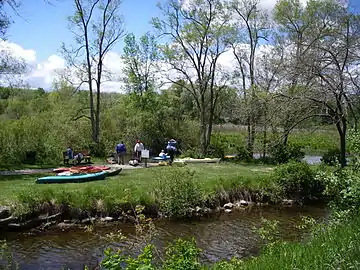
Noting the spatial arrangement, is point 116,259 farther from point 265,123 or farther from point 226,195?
point 265,123

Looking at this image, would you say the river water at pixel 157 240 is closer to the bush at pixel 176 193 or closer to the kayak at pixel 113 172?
the bush at pixel 176 193

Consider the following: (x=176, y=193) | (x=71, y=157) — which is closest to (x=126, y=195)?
(x=176, y=193)

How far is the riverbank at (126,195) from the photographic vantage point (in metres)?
15.7

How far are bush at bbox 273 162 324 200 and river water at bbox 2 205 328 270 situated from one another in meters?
2.80

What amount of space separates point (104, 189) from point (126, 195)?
3.85 meters

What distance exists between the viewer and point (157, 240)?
1453 cm

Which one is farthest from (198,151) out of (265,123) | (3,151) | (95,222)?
(95,222)

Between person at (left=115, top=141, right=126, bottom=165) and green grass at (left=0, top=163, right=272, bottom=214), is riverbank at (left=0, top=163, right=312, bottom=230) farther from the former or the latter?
person at (left=115, top=141, right=126, bottom=165)

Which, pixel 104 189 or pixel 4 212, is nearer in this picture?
pixel 4 212

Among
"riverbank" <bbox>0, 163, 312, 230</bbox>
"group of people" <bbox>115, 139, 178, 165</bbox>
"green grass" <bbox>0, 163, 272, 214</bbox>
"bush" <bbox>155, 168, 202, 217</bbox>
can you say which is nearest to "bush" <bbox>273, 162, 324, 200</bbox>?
"riverbank" <bbox>0, 163, 312, 230</bbox>

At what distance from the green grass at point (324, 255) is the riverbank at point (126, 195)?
8009mm

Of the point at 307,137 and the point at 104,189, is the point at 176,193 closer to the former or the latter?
the point at 104,189

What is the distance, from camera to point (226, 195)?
2000 centimetres

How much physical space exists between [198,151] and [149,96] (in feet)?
32.3
